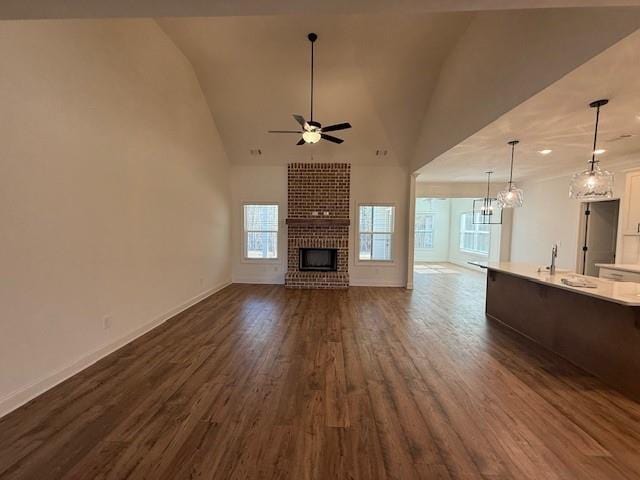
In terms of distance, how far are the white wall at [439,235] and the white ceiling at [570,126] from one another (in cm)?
625

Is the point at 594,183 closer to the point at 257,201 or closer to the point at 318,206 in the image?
the point at 318,206

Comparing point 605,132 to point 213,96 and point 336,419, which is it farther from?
point 213,96

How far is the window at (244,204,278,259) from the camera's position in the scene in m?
7.24

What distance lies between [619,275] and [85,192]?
7.04 metres

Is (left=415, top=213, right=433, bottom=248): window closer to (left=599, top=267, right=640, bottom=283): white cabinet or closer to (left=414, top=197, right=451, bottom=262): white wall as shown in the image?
(left=414, top=197, right=451, bottom=262): white wall

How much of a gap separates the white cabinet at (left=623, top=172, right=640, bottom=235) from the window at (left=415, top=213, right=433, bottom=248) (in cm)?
769

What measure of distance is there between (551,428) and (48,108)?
470 centimetres

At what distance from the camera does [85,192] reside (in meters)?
2.89

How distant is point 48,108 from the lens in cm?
248

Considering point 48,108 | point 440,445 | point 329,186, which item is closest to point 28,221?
point 48,108

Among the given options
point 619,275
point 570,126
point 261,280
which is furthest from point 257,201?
Answer: point 619,275

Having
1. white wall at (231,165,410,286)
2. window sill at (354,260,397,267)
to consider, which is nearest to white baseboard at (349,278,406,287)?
white wall at (231,165,410,286)

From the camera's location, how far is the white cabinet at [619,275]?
4115mm

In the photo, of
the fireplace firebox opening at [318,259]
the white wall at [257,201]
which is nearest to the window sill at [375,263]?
the fireplace firebox opening at [318,259]
